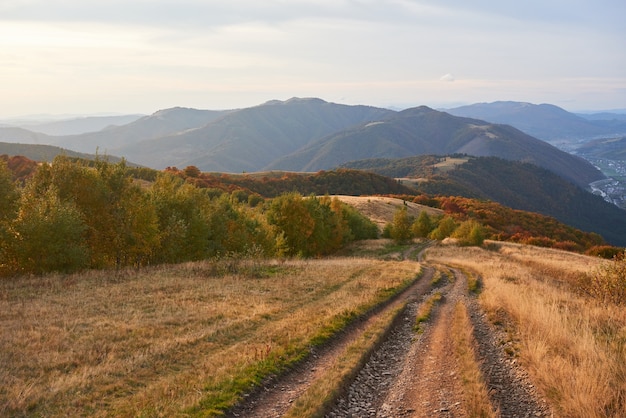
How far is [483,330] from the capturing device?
18062mm

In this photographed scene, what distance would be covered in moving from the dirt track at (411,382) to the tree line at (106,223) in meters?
25.3

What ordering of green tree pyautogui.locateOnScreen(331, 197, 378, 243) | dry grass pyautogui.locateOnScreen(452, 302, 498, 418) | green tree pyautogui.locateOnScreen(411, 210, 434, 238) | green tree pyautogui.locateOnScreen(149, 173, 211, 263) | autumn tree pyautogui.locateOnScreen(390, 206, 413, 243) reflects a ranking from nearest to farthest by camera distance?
dry grass pyautogui.locateOnScreen(452, 302, 498, 418) → green tree pyautogui.locateOnScreen(149, 173, 211, 263) → autumn tree pyautogui.locateOnScreen(390, 206, 413, 243) → green tree pyautogui.locateOnScreen(331, 197, 378, 243) → green tree pyautogui.locateOnScreen(411, 210, 434, 238)

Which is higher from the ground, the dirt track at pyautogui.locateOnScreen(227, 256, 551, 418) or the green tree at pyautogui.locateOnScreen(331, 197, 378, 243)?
the dirt track at pyautogui.locateOnScreen(227, 256, 551, 418)

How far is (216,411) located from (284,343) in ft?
18.7

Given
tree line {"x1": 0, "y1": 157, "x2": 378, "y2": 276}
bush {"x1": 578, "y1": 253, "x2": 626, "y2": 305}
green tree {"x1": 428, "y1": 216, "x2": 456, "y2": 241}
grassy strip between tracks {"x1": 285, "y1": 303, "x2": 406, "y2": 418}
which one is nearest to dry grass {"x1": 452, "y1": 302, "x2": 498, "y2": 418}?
grassy strip between tracks {"x1": 285, "y1": 303, "x2": 406, "y2": 418}

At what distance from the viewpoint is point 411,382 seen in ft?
42.7

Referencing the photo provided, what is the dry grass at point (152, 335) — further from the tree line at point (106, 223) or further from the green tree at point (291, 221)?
the green tree at point (291, 221)

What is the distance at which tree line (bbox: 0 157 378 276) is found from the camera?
3328cm

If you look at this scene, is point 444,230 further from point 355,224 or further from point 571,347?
point 571,347

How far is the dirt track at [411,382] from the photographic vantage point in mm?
10984

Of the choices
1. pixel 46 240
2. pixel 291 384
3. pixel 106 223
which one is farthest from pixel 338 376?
pixel 106 223

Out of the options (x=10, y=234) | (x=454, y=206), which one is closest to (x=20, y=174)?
(x=10, y=234)

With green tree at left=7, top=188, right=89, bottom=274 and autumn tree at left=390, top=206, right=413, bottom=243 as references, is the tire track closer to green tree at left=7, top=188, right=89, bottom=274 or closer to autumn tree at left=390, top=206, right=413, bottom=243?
green tree at left=7, top=188, right=89, bottom=274

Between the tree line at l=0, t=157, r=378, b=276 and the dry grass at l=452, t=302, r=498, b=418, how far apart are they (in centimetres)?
2530
